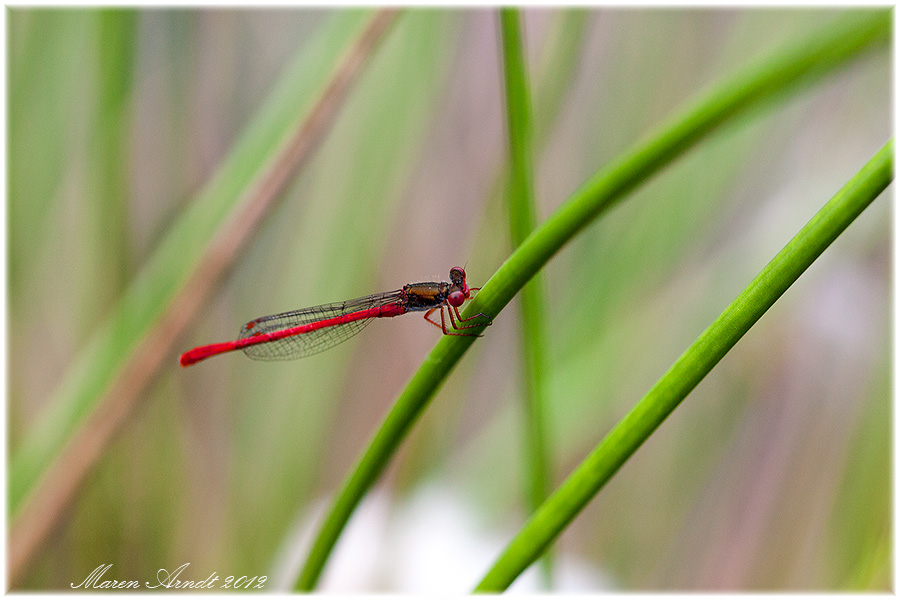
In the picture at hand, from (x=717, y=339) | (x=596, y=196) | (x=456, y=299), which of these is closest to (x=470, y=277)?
(x=456, y=299)

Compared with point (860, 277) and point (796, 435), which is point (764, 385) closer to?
point (796, 435)

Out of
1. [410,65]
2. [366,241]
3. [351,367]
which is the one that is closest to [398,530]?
[351,367]

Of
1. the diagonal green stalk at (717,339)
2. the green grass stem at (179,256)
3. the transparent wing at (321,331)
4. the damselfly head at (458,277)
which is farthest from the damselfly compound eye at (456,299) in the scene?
the diagonal green stalk at (717,339)

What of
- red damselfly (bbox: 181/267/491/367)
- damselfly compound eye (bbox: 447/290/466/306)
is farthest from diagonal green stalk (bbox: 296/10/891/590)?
red damselfly (bbox: 181/267/491/367)

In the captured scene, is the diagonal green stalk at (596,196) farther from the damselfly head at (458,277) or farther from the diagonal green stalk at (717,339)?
the damselfly head at (458,277)

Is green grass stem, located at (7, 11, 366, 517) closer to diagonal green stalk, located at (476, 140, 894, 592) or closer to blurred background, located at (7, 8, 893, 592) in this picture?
blurred background, located at (7, 8, 893, 592)
